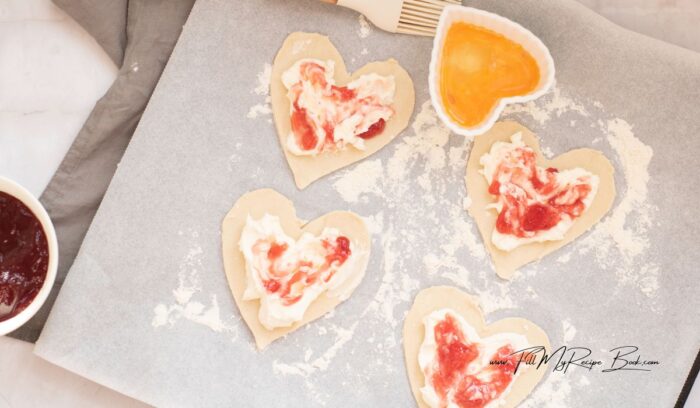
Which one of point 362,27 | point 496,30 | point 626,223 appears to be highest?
point 496,30

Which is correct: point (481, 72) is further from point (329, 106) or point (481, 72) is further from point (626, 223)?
point (626, 223)

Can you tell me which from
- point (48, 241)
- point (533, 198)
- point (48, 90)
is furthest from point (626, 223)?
point (48, 90)

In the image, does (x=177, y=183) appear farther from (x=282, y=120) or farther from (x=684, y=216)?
(x=684, y=216)

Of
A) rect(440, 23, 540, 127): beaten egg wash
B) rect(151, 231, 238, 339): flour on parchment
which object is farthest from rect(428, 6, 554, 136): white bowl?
rect(151, 231, 238, 339): flour on parchment

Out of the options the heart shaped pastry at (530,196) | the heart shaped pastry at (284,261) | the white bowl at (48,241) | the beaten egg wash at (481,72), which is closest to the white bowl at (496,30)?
the beaten egg wash at (481,72)

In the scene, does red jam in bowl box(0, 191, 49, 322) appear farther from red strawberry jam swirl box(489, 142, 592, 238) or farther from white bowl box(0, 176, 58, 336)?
red strawberry jam swirl box(489, 142, 592, 238)

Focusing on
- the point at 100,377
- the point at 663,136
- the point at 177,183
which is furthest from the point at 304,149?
the point at 663,136
